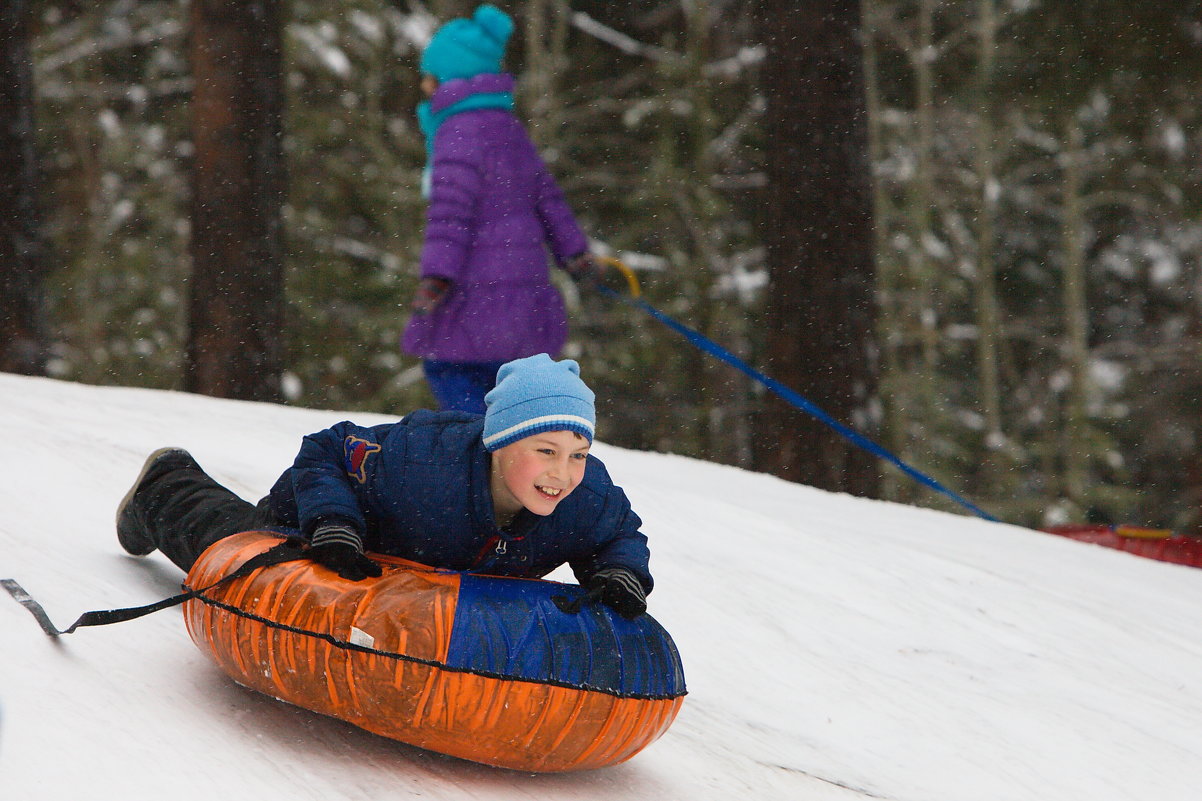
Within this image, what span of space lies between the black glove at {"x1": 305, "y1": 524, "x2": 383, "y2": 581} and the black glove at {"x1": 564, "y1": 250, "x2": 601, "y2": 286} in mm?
2854

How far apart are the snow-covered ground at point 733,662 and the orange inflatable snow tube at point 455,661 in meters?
0.10

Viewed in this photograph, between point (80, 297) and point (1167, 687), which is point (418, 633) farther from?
point (80, 297)

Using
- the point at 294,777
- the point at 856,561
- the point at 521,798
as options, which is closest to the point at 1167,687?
the point at 856,561

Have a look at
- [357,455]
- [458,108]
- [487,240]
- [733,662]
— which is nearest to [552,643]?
[357,455]

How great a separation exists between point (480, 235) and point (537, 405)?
2.71m

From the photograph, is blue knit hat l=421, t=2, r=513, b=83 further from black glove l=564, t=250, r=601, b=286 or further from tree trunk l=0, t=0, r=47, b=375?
tree trunk l=0, t=0, r=47, b=375

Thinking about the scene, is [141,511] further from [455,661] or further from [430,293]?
[430,293]

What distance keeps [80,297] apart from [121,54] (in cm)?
285

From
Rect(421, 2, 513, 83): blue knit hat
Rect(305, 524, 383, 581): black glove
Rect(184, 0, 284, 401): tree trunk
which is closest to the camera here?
Rect(305, 524, 383, 581): black glove

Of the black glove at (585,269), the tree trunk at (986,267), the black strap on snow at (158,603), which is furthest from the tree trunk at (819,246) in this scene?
the tree trunk at (986,267)

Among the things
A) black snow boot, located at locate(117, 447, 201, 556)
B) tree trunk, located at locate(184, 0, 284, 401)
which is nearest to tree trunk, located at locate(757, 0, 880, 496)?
tree trunk, located at locate(184, 0, 284, 401)

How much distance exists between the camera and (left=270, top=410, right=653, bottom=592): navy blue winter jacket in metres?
2.65

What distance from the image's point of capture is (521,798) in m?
2.38

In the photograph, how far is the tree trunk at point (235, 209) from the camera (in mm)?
7633
